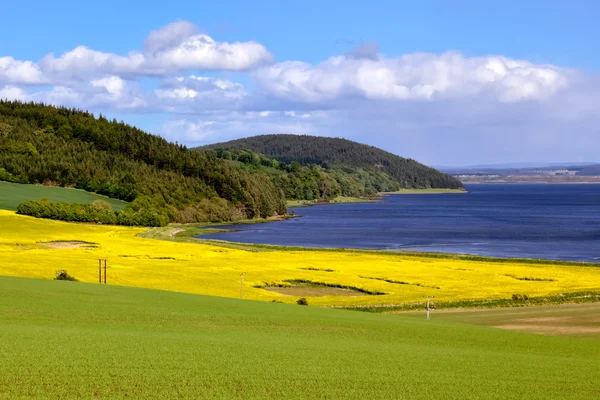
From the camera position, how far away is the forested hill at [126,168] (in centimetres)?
15400

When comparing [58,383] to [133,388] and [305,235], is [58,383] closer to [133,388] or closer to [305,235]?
[133,388]

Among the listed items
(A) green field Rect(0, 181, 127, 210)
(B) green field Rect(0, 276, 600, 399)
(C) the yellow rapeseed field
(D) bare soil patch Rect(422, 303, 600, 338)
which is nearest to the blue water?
(C) the yellow rapeseed field

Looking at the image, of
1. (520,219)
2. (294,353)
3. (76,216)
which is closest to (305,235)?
(76,216)

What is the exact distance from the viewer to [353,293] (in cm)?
4969

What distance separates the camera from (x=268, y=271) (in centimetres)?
5797

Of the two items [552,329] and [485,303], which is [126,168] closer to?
[485,303]

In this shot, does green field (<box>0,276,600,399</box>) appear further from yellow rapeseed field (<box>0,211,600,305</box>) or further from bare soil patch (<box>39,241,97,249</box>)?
bare soil patch (<box>39,241,97,249</box>)

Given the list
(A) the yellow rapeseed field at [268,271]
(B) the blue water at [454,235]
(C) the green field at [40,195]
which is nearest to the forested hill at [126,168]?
(C) the green field at [40,195]

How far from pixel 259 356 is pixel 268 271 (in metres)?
37.7

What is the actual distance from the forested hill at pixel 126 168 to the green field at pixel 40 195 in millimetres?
4613

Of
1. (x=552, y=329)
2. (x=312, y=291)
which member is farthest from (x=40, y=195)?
(x=552, y=329)

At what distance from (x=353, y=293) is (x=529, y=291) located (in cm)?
1145

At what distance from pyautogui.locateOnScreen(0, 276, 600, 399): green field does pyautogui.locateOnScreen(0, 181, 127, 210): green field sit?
94086 millimetres

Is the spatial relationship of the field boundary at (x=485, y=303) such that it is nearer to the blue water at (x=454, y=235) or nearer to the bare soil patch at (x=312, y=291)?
the bare soil patch at (x=312, y=291)
